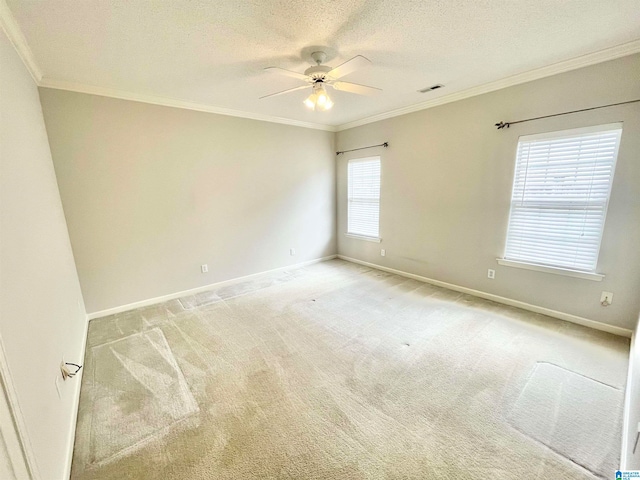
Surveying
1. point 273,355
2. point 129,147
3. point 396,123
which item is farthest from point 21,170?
point 396,123

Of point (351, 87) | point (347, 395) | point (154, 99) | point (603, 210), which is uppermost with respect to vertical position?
point (154, 99)

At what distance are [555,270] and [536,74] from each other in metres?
2.01

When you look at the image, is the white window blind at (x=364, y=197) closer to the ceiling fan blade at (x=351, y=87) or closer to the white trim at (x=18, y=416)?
the ceiling fan blade at (x=351, y=87)

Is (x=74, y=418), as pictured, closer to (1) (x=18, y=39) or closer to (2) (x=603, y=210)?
(1) (x=18, y=39)

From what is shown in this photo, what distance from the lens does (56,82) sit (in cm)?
256

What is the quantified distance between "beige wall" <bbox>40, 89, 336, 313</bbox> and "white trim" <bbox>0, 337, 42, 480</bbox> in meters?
2.47

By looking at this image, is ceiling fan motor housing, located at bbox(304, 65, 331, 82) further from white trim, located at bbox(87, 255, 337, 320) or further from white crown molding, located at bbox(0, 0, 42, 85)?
white trim, located at bbox(87, 255, 337, 320)

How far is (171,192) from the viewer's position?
3.38 meters

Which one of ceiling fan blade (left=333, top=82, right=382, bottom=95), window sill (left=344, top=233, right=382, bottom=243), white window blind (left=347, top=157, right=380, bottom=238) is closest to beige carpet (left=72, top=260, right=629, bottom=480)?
window sill (left=344, top=233, right=382, bottom=243)

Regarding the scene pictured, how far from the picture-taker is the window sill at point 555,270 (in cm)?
255

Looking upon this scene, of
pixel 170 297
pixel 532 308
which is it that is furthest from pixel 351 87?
pixel 170 297

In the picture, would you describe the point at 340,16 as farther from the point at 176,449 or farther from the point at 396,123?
the point at 176,449

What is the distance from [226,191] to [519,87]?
12.3 ft

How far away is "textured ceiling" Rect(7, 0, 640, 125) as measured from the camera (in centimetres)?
164
